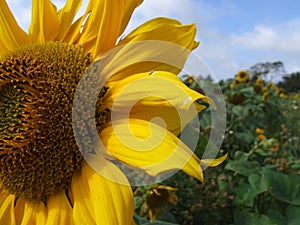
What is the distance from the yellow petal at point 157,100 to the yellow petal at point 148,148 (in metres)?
0.03

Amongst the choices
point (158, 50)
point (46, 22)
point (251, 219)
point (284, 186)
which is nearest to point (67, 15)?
point (46, 22)

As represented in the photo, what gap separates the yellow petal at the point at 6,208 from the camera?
3.53 feet

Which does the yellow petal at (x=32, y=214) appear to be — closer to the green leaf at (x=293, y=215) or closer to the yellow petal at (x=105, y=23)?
the yellow petal at (x=105, y=23)

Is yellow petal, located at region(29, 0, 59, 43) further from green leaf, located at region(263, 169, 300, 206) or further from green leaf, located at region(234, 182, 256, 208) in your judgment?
green leaf, located at region(234, 182, 256, 208)

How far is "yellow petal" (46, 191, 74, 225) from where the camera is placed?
0.98 metres

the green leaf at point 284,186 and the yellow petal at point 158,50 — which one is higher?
the yellow petal at point 158,50

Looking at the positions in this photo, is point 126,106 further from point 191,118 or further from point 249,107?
point 249,107

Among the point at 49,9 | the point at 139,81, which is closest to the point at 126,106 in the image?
the point at 139,81

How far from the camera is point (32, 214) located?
1.05 m

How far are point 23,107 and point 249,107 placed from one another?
13.4 ft

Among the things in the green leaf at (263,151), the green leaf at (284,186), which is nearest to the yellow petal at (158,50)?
the green leaf at (284,186)

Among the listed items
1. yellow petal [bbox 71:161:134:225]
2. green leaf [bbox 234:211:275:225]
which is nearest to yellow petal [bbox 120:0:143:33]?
yellow petal [bbox 71:161:134:225]

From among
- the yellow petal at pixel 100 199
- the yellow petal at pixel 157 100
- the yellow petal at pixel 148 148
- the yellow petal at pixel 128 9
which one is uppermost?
the yellow petal at pixel 128 9

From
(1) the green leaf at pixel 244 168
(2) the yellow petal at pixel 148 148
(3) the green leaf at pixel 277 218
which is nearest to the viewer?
(2) the yellow petal at pixel 148 148
